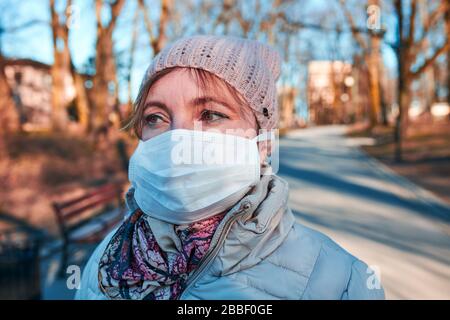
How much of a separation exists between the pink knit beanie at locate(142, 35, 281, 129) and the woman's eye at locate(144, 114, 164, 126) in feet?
0.42

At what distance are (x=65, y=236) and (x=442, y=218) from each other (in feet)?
18.0

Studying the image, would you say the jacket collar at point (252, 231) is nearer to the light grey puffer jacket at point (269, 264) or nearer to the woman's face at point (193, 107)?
the light grey puffer jacket at point (269, 264)

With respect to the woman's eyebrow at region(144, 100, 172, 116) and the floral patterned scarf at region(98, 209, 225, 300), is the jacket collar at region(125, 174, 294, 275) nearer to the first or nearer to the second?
the floral patterned scarf at region(98, 209, 225, 300)

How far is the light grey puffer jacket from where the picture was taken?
128 centimetres

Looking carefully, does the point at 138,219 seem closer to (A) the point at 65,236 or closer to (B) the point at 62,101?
(A) the point at 65,236

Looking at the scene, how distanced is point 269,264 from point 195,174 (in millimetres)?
363

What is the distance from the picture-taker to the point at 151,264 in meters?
1.38

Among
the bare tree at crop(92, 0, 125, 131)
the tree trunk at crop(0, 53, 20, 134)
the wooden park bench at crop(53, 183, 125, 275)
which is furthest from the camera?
the bare tree at crop(92, 0, 125, 131)

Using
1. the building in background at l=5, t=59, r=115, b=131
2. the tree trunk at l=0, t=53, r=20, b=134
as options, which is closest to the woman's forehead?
the tree trunk at l=0, t=53, r=20, b=134

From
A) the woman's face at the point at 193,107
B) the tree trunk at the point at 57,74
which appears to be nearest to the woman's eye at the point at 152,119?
the woman's face at the point at 193,107

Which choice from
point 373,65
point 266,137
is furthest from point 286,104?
point 266,137

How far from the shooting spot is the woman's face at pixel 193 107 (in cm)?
141

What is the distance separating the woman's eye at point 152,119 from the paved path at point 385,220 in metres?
3.16
